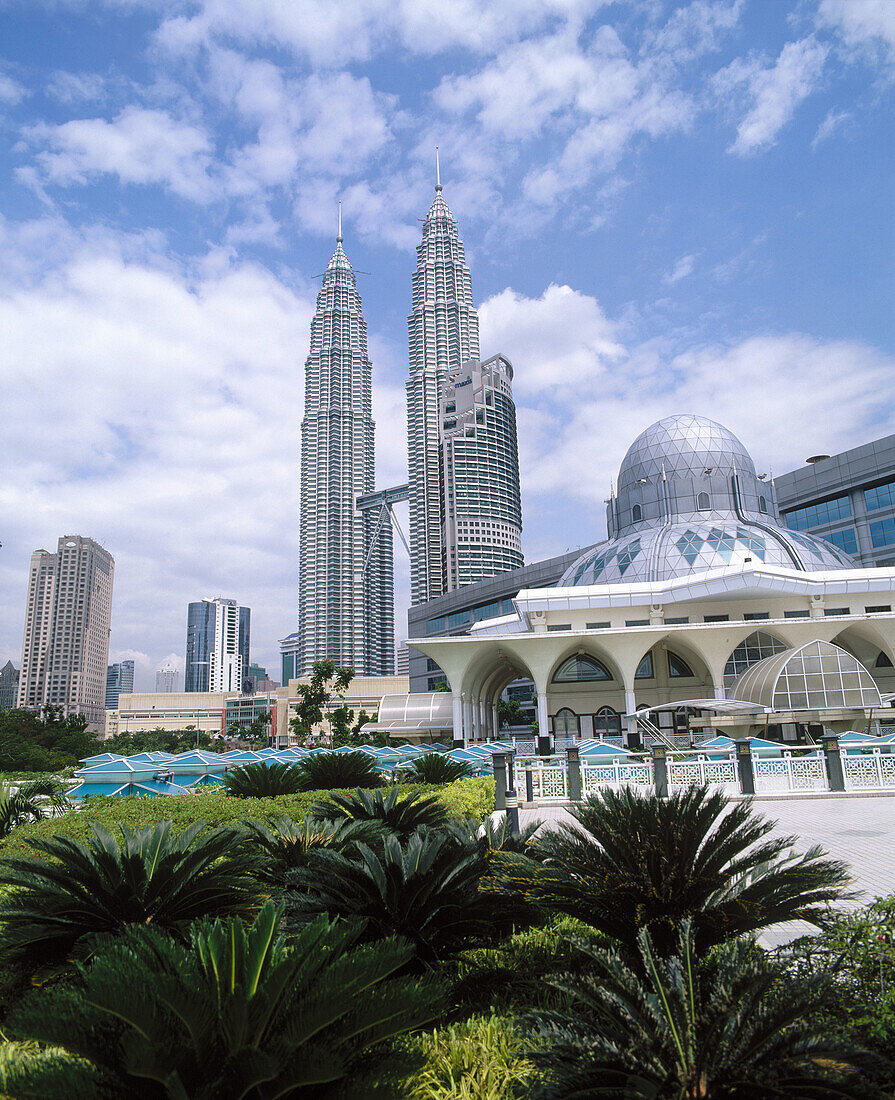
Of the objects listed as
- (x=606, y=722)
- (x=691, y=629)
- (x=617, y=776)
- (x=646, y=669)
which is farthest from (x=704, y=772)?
(x=646, y=669)

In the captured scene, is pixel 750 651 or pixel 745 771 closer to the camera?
pixel 745 771

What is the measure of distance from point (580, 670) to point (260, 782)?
37.2m

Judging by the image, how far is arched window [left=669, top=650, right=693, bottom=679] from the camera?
153 ft

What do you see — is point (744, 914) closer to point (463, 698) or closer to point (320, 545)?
point (463, 698)

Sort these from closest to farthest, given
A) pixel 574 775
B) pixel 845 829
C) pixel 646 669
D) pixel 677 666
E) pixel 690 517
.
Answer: pixel 845 829 < pixel 574 775 < pixel 677 666 < pixel 646 669 < pixel 690 517

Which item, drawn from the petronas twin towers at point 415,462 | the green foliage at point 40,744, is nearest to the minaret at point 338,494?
the petronas twin towers at point 415,462

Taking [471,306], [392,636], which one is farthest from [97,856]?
[392,636]

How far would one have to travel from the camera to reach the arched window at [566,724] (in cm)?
4775

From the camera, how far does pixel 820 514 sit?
62094 millimetres

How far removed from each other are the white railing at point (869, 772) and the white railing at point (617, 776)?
458 centimetres

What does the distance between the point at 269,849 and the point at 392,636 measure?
149 metres

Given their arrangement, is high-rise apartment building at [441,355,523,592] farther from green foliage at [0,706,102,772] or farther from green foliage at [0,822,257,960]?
green foliage at [0,822,257,960]

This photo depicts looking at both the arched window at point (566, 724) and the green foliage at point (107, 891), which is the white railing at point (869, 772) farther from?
the arched window at point (566, 724)

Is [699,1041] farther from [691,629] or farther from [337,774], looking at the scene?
[691,629]
